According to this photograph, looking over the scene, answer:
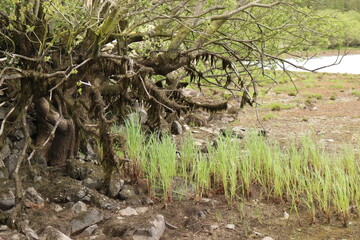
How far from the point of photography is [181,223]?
5305 millimetres

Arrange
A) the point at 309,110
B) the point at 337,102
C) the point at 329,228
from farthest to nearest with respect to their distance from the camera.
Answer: the point at 337,102
the point at 309,110
the point at 329,228

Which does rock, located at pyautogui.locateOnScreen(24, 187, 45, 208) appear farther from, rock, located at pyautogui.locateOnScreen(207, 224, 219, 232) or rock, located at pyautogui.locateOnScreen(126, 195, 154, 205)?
rock, located at pyautogui.locateOnScreen(207, 224, 219, 232)

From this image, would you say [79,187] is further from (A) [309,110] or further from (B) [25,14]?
(A) [309,110]

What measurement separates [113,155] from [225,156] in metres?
1.83

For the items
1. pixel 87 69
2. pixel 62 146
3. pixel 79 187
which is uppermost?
pixel 87 69

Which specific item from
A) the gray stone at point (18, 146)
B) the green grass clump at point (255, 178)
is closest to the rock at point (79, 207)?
the green grass clump at point (255, 178)

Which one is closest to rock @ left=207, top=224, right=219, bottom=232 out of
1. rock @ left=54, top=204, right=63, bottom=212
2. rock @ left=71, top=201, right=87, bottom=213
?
rock @ left=71, top=201, right=87, bottom=213

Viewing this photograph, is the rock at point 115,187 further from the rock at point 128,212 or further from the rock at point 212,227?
the rock at point 212,227

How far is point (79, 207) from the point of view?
211 inches

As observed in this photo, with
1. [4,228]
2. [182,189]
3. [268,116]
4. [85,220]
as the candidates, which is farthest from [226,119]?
[4,228]

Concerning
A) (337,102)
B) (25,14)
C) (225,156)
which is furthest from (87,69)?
(337,102)

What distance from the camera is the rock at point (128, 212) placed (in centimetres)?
541

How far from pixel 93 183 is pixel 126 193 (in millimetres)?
504

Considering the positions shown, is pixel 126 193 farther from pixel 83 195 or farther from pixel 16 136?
pixel 16 136
